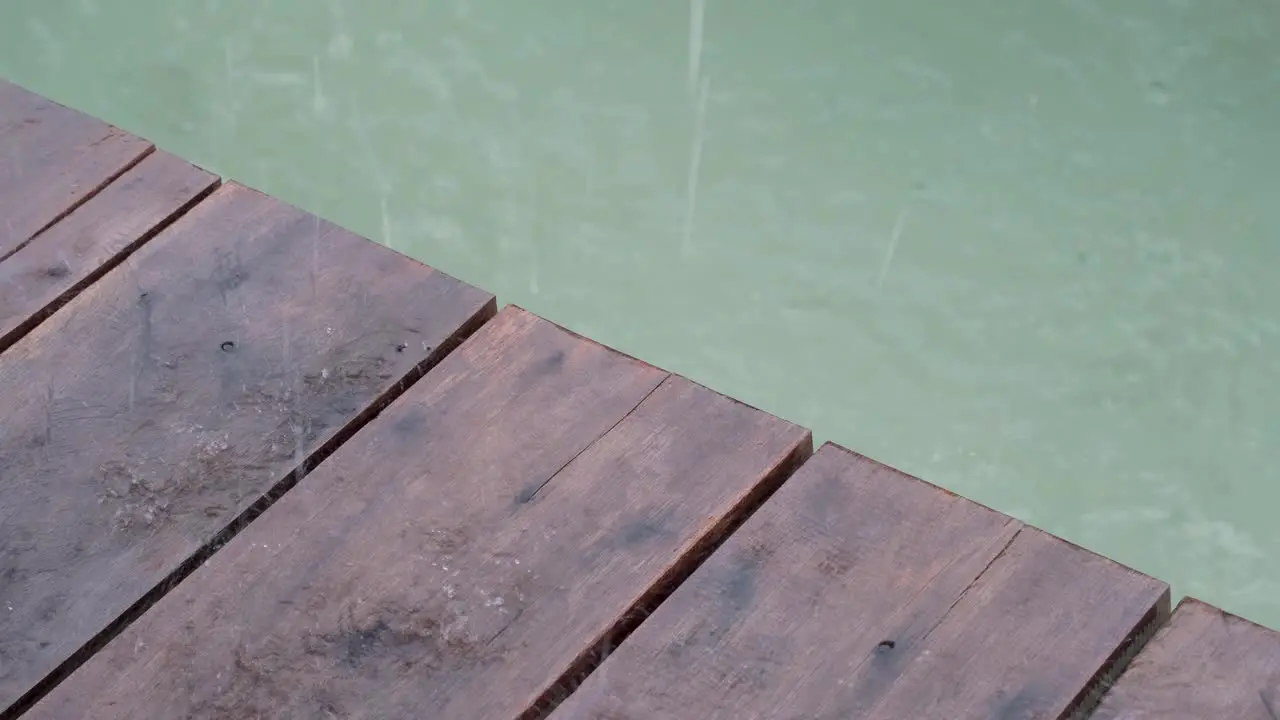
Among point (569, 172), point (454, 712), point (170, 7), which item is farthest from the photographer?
point (170, 7)

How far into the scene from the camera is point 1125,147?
3.13m

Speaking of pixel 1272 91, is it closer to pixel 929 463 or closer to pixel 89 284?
pixel 929 463

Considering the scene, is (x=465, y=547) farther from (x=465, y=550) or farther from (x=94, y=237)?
(x=94, y=237)

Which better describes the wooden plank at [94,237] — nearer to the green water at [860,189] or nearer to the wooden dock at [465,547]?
the wooden dock at [465,547]

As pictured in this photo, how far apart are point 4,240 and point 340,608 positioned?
60cm

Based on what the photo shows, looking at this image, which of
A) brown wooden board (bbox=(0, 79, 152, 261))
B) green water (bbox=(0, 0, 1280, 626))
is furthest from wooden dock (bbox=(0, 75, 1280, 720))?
green water (bbox=(0, 0, 1280, 626))

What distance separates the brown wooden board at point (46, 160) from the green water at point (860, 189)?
1247mm

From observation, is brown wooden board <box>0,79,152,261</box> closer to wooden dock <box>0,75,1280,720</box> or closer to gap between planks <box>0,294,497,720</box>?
wooden dock <box>0,75,1280,720</box>

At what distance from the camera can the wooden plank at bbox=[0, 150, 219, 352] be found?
152 cm

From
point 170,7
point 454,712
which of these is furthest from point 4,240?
point 170,7

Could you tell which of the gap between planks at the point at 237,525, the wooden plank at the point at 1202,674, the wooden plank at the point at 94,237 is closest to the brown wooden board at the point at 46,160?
the wooden plank at the point at 94,237

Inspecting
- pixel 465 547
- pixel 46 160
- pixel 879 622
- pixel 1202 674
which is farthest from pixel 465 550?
pixel 46 160

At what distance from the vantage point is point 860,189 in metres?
3.06

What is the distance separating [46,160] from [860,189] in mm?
1708
